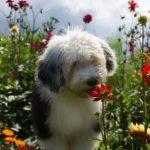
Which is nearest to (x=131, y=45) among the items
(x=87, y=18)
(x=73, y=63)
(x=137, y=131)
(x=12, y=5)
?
(x=87, y=18)

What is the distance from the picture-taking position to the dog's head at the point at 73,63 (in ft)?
16.8

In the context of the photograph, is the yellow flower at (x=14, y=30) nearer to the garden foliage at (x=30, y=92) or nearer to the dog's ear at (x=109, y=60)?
the garden foliage at (x=30, y=92)

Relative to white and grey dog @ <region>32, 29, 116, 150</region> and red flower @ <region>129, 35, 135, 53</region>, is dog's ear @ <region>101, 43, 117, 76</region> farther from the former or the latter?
red flower @ <region>129, 35, 135, 53</region>

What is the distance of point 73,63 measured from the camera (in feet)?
17.3

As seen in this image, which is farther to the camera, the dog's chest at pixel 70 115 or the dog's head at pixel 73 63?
the dog's chest at pixel 70 115

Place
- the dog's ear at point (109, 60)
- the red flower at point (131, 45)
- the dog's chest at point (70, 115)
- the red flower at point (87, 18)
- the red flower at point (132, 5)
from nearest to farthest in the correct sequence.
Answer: the dog's chest at point (70, 115), the dog's ear at point (109, 60), the red flower at point (132, 5), the red flower at point (87, 18), the red flower at point (131, 45)

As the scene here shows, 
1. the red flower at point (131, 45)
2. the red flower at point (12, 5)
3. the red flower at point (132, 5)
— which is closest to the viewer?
the red flower at point (132, 5)

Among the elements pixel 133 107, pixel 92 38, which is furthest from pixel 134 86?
pixel 92 38

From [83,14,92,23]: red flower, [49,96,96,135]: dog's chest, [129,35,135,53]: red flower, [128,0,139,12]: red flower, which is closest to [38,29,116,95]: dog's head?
[49,96,96,135]: dog's chest

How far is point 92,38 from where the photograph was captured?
562 cm

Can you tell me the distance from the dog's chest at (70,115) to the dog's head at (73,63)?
0.73 ft

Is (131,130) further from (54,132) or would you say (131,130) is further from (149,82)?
(54,132)

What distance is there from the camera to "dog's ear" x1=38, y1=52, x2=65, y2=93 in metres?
5.27

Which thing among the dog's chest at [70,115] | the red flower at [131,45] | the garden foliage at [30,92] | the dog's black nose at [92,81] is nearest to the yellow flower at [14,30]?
the garden foliage at [30,92]
